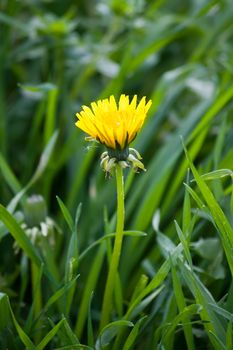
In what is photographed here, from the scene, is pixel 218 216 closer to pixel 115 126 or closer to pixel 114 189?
pixel 115 126

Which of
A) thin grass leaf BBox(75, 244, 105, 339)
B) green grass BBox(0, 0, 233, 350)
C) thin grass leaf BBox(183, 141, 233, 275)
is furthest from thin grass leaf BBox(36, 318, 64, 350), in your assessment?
thin grass leaf BBox(183, 141, 233, 275)

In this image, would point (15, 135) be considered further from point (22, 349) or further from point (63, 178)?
point (22, 349)

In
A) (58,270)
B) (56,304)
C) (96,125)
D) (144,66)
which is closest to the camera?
(96,125)

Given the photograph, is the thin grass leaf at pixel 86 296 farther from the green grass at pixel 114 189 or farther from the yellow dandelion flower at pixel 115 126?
the yellow dandelion flower at pixel 115 126

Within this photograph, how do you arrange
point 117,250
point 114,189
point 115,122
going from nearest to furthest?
point 115,122
point 117,250
point 114,189

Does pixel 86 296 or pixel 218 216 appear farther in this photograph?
pixel 86 296

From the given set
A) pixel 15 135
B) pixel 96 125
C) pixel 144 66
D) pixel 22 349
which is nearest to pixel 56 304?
pixel 22 349

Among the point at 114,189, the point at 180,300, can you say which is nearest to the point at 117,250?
the point at 180,300

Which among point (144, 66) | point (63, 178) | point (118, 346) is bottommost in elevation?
point (118, 346)

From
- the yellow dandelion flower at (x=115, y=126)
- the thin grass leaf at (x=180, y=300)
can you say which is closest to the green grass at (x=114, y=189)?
the thin grass leaf at (x=180, y=300)
